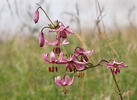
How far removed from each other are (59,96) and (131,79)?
108 centimetres

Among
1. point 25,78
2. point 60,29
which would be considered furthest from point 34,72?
point 60,29

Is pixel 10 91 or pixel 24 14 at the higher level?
pixel 24 14

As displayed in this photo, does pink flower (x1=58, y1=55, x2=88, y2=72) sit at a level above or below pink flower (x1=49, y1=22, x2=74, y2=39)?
below

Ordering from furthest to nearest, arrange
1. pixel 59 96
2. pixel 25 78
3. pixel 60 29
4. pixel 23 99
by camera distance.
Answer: pixel 25 78 < pixel 23 99 < pixel 59 96 < pixel 60 29

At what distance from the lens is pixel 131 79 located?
289 centimetres

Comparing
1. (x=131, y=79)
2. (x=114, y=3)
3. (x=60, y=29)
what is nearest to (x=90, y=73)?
(x=131, y=79)

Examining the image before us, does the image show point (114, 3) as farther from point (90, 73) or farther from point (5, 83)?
point (5, 83)

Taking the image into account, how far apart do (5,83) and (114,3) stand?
258 cm

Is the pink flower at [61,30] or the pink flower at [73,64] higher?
the pink flower at [61,30]

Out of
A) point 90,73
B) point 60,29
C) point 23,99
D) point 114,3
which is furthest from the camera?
point 114,3

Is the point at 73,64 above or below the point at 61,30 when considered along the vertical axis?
below

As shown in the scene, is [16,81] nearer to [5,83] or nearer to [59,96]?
[5,83]

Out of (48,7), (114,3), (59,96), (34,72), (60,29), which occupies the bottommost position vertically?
(59,96)

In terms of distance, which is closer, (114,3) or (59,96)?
(59,96)
